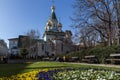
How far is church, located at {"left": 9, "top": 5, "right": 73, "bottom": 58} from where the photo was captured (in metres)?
90.9

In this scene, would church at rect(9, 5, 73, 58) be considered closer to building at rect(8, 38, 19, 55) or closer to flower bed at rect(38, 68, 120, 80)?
building at rect(8, 38, 19, 55)

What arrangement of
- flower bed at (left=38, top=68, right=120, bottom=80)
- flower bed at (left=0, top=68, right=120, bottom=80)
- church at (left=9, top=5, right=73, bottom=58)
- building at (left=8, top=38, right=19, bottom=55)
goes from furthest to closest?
1. building at (left=8, top=38, right=19, bottom=55)
2. church at (left=9, top=5, right=73, bottom=58)
3. flower bed at (left=0, top=68, right=120, bottom=80)
4. flower bed at (left=38, top=68, right=120, bottom=80)

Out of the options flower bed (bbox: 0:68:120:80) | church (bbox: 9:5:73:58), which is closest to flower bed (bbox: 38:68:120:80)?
flower bed (bbox: 0:68:120:80)

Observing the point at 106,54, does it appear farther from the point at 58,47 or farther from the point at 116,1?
the point at 58,47

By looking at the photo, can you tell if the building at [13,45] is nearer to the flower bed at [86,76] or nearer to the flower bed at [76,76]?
the flower bed at [76,76]

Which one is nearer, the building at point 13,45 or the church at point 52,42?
the church at point 52,42

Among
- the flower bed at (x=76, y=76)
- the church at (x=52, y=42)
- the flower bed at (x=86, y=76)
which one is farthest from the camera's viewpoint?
the church at (x=52, y=42)

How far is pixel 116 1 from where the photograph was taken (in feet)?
117

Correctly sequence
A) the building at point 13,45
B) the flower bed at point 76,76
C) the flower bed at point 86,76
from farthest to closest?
the building at point 13,45, the flower bed at point 76,76, the flower bed at point 86,76

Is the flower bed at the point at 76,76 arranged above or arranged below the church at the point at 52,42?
below

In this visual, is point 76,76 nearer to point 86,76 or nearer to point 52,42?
point 86,76

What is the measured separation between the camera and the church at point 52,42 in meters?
90.9

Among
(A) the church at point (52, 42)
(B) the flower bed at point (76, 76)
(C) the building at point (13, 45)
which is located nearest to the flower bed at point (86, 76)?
(B) the flower bed at point (76, 76)

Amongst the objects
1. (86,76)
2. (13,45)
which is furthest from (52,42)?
(86,76)
